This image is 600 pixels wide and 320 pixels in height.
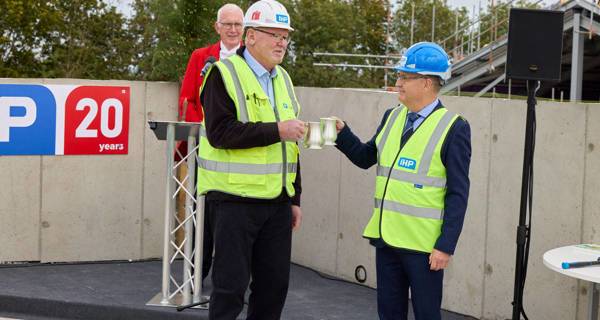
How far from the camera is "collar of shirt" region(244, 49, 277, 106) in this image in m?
5.29

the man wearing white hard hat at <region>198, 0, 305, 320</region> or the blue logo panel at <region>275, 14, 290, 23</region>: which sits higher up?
the blue logo panel at <region>275, 14, 290, 23</region>

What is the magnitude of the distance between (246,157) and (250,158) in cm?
2

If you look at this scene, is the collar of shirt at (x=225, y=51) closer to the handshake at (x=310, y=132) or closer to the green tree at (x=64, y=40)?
the handshake at (x=310, y=132)

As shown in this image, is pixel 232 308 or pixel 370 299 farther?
pixel 370 299

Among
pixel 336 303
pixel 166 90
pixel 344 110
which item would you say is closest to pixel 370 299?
pixel 336 303

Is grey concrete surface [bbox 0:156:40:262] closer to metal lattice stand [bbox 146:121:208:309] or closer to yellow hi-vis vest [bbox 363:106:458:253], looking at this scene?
metal lattice stand [bbox 146:121:208:309]

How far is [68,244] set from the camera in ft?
29.3

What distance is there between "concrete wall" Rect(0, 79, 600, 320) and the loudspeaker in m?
0.63

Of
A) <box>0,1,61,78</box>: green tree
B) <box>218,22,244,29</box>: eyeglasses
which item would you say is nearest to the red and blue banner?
<box>218,22,244,29</box>: eyeglasses

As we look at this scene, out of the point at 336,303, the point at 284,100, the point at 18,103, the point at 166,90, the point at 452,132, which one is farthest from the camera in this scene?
the point at 166,90

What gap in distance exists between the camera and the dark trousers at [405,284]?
5086mm

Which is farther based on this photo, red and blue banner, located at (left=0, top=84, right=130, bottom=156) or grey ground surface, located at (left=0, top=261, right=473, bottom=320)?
red and blue banner, located at (left=0, top=84, right=130, bottom=156)

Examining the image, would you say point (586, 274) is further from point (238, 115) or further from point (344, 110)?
point (344, 110)

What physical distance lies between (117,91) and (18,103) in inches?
34.7
